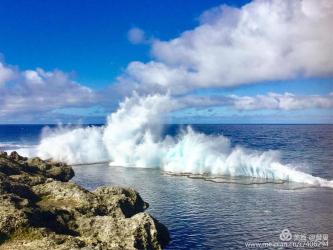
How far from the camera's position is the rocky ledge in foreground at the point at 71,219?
24.7m

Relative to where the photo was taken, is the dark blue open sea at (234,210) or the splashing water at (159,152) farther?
the splashing water at (159,152)

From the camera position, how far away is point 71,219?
30.1 meters

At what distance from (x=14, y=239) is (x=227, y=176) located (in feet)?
161

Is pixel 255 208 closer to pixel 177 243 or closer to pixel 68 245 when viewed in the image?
pixel 177 243

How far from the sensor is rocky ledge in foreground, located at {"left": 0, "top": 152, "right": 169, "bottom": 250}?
971 inches

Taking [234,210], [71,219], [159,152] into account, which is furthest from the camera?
[159,152]
